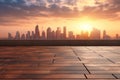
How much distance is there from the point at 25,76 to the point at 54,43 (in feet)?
37.9

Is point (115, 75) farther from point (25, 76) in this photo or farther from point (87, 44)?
point (87, 44)

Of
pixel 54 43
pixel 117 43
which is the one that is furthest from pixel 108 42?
pixel 54 43

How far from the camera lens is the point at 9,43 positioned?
16.1m

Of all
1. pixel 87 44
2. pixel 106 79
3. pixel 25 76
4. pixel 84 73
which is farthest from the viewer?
pixel 87 44

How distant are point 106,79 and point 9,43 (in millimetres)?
12270

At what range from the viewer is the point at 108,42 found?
16359mm

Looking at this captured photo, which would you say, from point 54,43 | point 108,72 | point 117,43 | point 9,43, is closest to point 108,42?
point 117,43

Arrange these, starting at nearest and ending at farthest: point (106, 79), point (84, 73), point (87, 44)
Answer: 1. point (106, 79)
2. point (84, 73)
3. point (87, 44)

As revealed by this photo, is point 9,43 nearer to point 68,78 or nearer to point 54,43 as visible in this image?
point 54,43

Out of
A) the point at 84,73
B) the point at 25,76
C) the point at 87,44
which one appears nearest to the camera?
the point at 25,76

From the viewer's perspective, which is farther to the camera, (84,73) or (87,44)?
(87,44)

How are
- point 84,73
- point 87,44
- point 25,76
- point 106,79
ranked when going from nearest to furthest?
point 106,79 → point 25,76 → point 84,73 → point 87,44

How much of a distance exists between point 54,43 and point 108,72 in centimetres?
1118

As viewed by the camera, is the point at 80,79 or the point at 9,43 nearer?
the point at 80,79
